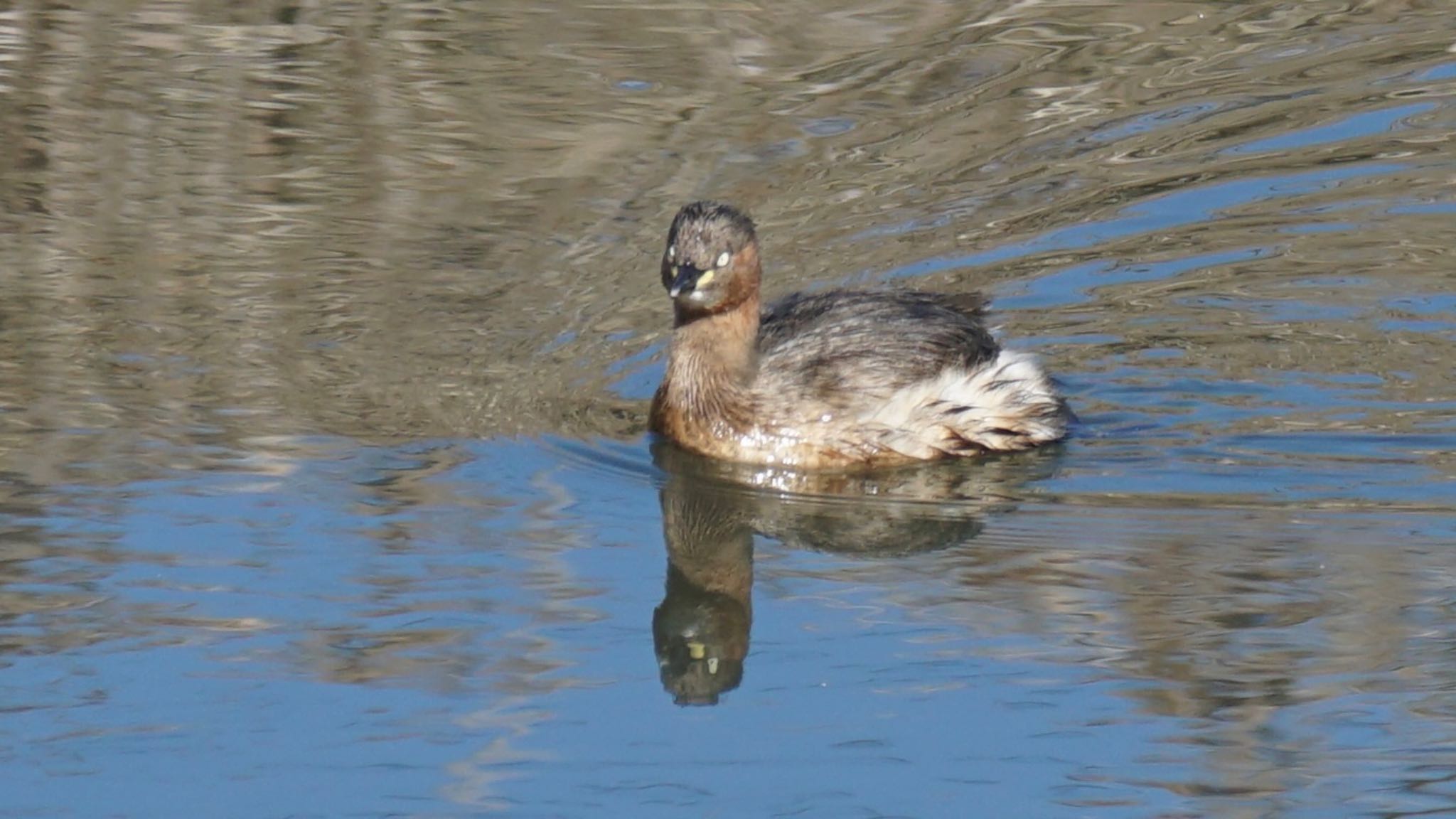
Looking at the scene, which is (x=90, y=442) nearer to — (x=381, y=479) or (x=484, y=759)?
(x=381, y=479)

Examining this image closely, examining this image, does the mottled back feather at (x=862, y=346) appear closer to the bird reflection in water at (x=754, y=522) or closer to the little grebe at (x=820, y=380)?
the little grebe at (x=820, y=380)

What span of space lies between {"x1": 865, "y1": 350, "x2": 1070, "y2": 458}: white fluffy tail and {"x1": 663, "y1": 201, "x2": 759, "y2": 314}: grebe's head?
77 centimetres

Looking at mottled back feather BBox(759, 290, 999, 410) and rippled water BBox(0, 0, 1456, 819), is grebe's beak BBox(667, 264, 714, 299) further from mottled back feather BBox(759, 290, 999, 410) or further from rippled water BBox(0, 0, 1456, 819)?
rippled water BBox(0, 0, 1456, 819)

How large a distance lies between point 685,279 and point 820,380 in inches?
27.6

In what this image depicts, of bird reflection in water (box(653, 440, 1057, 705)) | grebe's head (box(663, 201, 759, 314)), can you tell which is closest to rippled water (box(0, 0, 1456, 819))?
bird reflection in water (box(653, 440, 1057, 705))

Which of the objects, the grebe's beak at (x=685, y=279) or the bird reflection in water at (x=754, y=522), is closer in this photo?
the bird reflection in water at (x=754, y=522)

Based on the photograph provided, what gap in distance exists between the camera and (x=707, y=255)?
28.4 feet

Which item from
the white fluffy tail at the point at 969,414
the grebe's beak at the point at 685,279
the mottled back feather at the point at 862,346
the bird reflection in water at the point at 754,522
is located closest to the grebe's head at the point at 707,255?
the grebe's beak at the point at 685,279

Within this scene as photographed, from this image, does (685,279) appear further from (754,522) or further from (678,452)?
(754,522)

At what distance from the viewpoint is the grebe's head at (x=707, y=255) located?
8.64m

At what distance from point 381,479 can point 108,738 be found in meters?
2.20

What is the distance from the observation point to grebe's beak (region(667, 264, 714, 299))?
8602mm

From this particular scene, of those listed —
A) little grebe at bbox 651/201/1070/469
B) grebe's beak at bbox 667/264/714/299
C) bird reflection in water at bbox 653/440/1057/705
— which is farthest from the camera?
little grebe at bbox 651/201/1070/469

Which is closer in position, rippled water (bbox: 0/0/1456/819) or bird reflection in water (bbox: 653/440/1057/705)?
rippled water (bbox: 0/0/1456/819)
